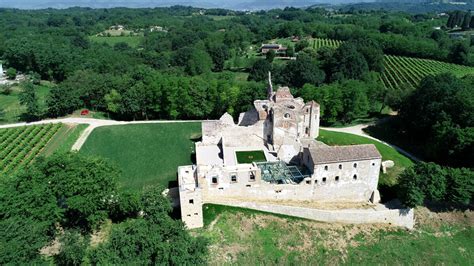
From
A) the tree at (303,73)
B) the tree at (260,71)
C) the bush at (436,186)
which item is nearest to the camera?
the bush at (436,186)

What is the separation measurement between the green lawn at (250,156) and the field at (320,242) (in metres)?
9.01

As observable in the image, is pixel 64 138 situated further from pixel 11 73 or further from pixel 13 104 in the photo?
pixel 11 73

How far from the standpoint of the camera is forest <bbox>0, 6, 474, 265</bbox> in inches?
1288

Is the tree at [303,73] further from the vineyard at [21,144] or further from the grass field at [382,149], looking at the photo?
the vineyard at [21,144]

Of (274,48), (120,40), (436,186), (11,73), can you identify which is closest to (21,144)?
(11,73)

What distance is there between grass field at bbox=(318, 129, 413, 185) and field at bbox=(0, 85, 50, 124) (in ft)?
192

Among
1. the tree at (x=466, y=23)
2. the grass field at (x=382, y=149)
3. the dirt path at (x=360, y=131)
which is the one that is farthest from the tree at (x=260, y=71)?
the tree at (x=466, y=23)

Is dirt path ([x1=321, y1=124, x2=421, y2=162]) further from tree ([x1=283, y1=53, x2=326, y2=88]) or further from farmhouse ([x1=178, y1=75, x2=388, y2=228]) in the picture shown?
tree ([x1=283, y1=53, x2=326, y2=88])

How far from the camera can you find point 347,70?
9394 cm

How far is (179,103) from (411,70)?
7028 centimetres

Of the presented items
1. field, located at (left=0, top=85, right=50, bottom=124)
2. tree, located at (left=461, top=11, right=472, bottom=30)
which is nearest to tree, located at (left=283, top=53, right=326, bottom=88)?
field, located at (left=0, top=85, right=50, bottom=124)

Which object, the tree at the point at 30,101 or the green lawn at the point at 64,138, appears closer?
the green lawn at the point at 64,138

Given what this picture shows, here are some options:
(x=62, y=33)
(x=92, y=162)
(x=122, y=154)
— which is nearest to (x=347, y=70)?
(x=122, y=154)

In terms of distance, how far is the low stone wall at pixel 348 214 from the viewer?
42219 mm
